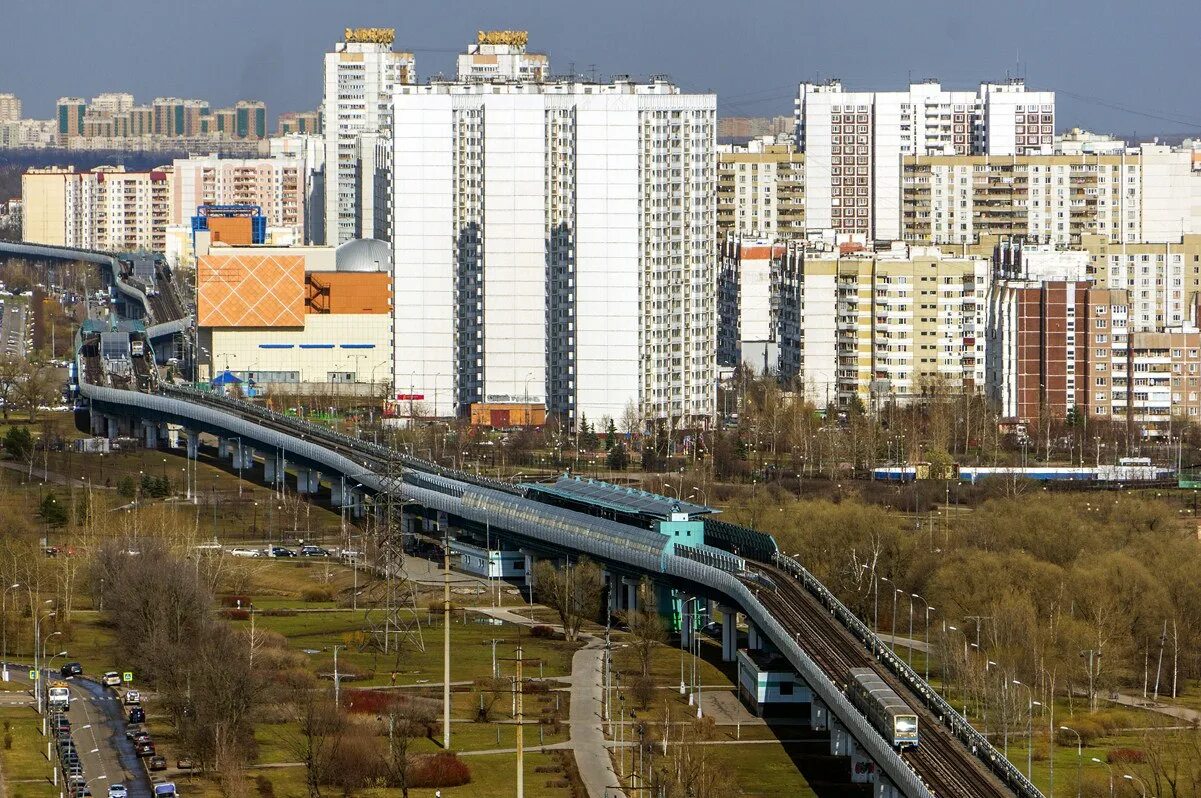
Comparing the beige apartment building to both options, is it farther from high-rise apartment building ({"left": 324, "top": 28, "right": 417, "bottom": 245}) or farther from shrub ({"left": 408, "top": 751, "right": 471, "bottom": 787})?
shrub ({"left": 408, "top": 751, "right": 471, "bottom": 787})

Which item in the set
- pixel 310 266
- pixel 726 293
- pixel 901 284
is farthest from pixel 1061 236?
pixel 310 266

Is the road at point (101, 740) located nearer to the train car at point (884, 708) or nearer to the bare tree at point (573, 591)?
the train car at point (884, 708)

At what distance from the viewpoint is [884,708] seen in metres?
35.1

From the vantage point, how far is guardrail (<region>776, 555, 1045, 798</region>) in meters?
33.0

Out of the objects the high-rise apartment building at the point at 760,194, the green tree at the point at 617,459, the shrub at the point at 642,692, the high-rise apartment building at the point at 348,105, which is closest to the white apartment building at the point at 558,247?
the green tree at the point at 617,459

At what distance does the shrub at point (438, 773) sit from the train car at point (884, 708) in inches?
217

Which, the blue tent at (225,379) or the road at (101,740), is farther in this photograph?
the blue tent at (225,379)

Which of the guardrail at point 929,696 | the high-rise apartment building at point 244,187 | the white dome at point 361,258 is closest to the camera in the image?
the guardrail at point 929,696

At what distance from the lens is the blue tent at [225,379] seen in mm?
89250

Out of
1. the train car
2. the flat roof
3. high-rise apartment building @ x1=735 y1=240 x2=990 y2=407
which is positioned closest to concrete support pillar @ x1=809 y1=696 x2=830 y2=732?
the train car

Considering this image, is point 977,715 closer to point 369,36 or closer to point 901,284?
point 901,284

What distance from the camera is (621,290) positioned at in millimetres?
78625

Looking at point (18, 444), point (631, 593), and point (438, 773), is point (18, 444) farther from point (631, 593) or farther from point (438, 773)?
point (438, 773)

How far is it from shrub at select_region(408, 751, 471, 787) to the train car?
5513mm
